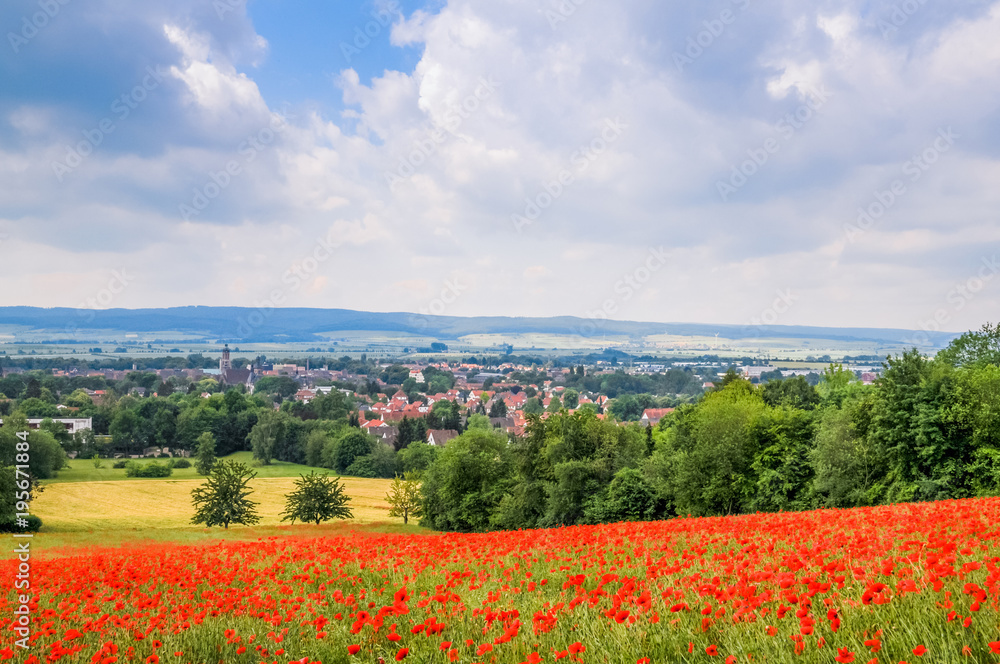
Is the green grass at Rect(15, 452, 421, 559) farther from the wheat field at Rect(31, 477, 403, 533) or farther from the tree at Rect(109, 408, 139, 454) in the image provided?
the tree at Rect(109, 408, 139, 454)

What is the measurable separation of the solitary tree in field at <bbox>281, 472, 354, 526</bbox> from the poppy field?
4320cm

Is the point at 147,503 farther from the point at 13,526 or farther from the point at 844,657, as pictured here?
the point at 844,657

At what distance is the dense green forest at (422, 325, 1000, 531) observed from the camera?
26.2 metres

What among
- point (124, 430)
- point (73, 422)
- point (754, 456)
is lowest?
point (124, 430)

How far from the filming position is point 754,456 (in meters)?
34.9

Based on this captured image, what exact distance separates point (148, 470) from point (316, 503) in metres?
39.9

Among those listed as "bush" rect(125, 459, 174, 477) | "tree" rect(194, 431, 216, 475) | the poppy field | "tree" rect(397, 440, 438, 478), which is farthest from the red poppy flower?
"bush" rect(125, 459, 174, 477)

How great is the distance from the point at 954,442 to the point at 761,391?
29759mm

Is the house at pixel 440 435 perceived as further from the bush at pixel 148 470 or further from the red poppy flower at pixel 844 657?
the red poppy flower at pixel 844 657

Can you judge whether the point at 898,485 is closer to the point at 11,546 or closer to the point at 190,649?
the point at 190,649

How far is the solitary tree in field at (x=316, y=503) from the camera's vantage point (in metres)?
53.1

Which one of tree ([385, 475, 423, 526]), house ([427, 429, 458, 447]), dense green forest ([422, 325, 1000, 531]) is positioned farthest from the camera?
house ([427, 429, 458, 447])

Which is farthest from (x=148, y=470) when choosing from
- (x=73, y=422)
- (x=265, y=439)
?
(x=73, y=422)

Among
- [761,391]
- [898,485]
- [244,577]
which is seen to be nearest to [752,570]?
[244,577]
